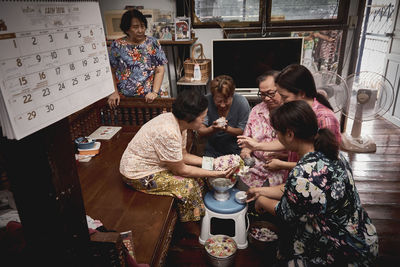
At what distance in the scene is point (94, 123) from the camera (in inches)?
119

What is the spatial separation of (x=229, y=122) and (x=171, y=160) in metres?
0.93

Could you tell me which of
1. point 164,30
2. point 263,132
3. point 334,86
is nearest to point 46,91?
point 263,132

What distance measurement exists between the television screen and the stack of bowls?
2.72m

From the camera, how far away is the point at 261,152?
229 centimetres

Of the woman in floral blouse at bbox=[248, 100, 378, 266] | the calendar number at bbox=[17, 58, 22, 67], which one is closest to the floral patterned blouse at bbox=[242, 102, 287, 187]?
the woman in floral blouse at bbox=[248, 100, 378, 266]

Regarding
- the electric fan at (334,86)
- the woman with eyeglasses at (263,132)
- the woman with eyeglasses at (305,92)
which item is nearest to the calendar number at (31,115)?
the woman with eyeglasses at (305,92)

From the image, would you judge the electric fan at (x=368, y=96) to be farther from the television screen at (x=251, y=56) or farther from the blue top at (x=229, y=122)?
the blue top at (x=229, y=122)

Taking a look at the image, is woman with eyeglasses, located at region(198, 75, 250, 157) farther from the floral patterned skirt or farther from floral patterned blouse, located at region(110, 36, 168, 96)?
floral patterned blouse, located at region(110, 36, 168, 96)

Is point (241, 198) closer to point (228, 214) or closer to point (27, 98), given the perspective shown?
point (228, 214)

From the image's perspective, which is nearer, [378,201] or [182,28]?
[378,201]

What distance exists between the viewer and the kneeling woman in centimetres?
185

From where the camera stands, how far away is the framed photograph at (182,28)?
393 centimetres

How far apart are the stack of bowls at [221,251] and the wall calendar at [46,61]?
1578mm

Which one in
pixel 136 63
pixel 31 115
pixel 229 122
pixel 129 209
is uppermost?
pixel 31 115
